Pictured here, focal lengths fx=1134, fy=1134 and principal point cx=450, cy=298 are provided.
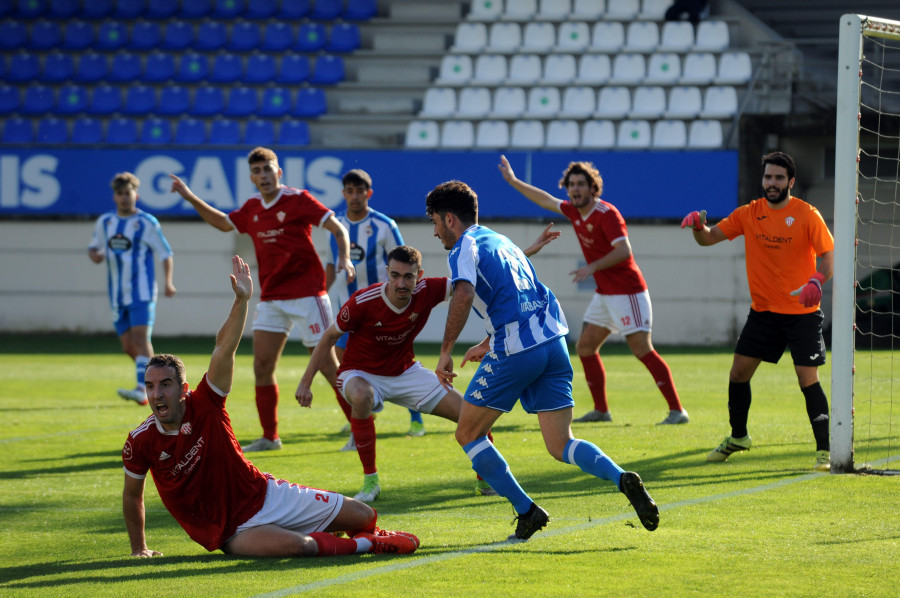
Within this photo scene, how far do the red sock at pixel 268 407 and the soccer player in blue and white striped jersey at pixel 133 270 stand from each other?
3.51m

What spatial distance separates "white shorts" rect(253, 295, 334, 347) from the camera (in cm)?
908

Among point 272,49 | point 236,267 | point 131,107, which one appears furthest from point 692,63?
point 236,267

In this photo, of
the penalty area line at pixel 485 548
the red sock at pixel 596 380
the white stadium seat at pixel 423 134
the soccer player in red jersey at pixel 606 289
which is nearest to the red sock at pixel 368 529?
the penalty area line at pixel 485 548

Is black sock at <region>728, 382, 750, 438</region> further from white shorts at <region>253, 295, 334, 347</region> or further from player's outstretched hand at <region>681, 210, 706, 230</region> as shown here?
white shorts at <region>253, 295, 334, 347</region>

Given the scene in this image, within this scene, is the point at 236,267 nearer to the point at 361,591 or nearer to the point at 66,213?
the point at 361,591

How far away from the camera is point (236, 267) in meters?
5.36

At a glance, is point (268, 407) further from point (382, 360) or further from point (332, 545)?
point (332, 545)

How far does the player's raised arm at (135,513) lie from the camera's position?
5160mm

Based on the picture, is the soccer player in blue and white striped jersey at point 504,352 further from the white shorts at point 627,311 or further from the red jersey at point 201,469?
the white shorts at point 627,311

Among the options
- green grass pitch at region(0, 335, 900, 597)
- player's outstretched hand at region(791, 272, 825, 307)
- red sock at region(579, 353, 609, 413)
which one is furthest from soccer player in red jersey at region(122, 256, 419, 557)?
red sock at region(579, 353, 609, 413)

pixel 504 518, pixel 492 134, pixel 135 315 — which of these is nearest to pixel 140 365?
pixel 135 315

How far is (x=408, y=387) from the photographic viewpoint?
278 inches

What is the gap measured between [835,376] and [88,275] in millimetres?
17548

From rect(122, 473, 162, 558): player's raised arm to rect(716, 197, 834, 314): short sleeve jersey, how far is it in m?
4.35
